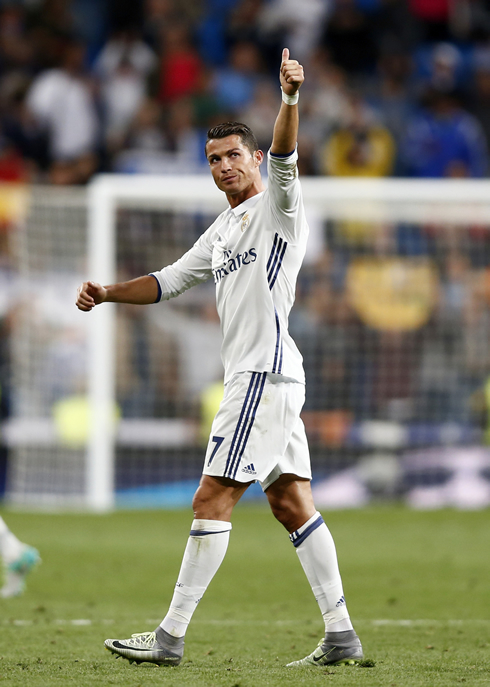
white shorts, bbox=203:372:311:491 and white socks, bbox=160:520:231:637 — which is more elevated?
white shorts, bbox=203:372:311:491

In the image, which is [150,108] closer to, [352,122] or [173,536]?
[352,122]

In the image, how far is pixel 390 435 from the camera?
39.8 ft

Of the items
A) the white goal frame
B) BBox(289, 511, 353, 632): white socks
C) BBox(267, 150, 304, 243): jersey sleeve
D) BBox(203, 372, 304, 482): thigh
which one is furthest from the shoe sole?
the white goal frame

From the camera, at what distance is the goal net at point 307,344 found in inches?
470

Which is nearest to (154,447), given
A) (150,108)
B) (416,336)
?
(416,336)

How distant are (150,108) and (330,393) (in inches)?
196

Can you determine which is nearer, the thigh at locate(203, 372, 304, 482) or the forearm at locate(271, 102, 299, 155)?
the forearm at locate(271, 102, 299, 155)

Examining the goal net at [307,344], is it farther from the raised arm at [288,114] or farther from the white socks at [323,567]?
the raised arm at [288,114]

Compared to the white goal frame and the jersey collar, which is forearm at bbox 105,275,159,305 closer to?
the jersey collar

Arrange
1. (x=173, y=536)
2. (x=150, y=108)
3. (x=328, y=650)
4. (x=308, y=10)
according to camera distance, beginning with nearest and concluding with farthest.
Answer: (x=328, y=650) < (x=173, y=536) < (x=150, y=108) < (x=308, y=10)

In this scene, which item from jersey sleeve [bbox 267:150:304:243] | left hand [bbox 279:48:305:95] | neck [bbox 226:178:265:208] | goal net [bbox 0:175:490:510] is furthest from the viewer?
goal net [bbox 0:175:490:510]

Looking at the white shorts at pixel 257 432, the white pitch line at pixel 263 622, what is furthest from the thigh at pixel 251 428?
the white pitch line at pixel 263 622

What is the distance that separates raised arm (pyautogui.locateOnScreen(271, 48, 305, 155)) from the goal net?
7453mm

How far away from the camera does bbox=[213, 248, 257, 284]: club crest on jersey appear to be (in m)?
4.64
